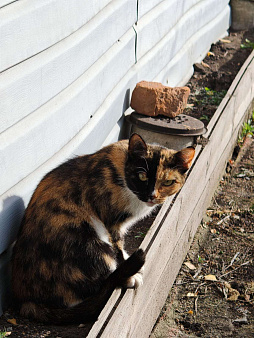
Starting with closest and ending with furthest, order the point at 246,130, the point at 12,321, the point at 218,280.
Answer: the point at 12,321 < the point at 218,280 < the point at 246,130

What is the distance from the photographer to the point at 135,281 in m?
2.93

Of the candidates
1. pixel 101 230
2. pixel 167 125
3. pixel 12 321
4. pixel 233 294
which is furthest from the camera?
pixel 167 125

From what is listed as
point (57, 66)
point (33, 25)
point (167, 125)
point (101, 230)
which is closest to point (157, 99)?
point (167, 125)

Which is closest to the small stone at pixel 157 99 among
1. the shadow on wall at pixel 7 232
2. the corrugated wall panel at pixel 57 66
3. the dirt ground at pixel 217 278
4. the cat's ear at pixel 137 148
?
the corrugated wall panel at pixel 57 66

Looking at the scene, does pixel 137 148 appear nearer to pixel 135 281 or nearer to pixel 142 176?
pixel 142 176

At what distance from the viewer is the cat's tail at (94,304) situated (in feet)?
9.21

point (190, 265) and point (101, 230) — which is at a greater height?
point (101, 230)

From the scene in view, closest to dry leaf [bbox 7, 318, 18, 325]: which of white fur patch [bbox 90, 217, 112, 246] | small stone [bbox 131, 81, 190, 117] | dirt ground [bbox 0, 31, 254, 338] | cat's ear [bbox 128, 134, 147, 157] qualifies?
dirt ground [bbox 0, 31, 254, 338]

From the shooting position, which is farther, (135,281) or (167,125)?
(167,125)

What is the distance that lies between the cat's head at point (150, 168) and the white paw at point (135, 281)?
0.51m

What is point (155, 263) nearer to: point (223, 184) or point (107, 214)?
point (107, 214)

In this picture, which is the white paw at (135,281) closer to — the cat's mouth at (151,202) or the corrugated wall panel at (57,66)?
the cat's mouth at (151,202)

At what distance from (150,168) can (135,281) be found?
0.73 metres

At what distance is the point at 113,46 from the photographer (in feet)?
14.8
